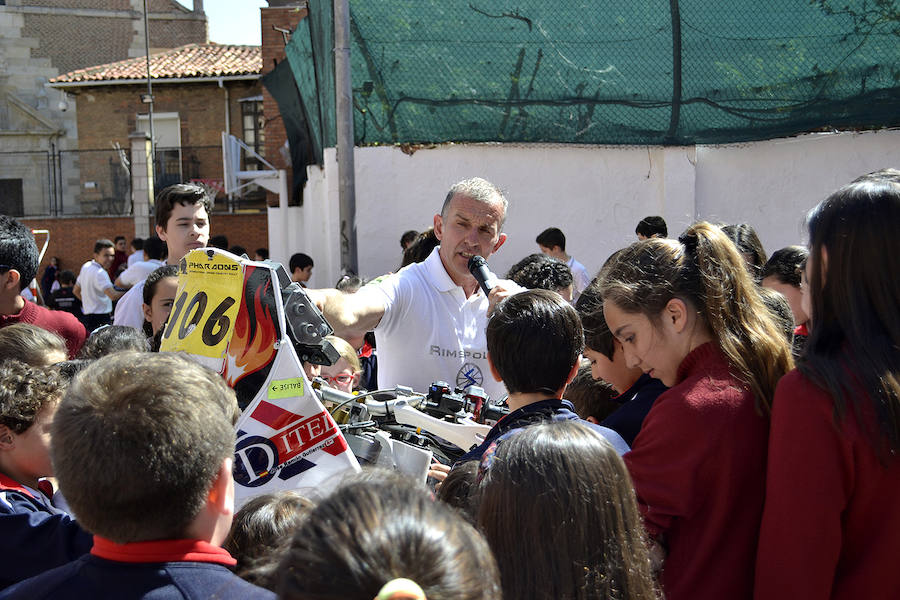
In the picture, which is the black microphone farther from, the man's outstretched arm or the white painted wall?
the white painted wall

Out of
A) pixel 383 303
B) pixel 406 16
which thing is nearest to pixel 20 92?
pixel 406 16

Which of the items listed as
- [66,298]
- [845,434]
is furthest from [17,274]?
[66,298]

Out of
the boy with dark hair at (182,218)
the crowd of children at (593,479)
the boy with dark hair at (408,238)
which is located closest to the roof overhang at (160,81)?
the boy with dark hair at (408,238)

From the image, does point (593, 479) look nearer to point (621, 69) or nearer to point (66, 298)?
point (621, 69)

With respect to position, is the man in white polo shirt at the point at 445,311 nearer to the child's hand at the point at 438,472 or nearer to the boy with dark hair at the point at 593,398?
the boy with dark hair at the point at 593,398

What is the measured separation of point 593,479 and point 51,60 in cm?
3569

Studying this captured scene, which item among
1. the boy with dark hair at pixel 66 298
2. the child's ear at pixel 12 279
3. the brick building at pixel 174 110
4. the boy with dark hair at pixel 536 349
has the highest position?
the brick building at pixel 174 110

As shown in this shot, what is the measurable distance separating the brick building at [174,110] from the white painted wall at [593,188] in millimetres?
18142

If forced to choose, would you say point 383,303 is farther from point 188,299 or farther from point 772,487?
point 772,487

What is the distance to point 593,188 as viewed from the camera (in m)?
7.82

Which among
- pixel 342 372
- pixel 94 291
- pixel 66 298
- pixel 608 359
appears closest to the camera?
pixel 608 359

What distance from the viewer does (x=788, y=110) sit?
730 centimetres

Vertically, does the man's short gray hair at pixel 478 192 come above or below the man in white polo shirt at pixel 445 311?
above

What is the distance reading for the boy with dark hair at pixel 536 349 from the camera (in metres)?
2.30
